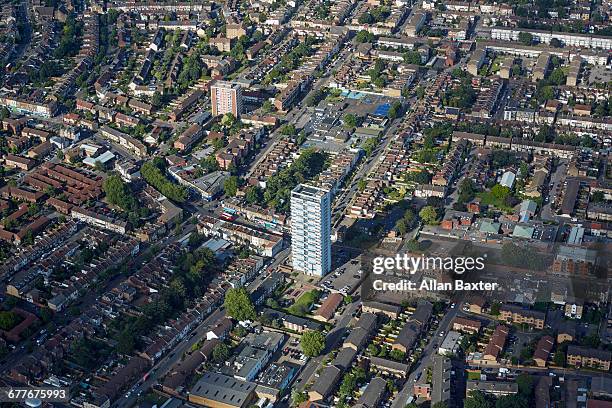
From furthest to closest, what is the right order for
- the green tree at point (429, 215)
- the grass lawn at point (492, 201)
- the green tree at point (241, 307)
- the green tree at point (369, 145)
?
1. the green tree at point (369, 145)
2. the grass lawn at point (492, 201)
3. the green tree at point (429, 215)
4. the green tree at point (241, 307)

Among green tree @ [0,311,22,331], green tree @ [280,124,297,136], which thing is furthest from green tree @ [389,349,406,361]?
green tree @ [280,124,297,136]

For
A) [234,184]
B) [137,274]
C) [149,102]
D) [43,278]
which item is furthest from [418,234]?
[149,102]

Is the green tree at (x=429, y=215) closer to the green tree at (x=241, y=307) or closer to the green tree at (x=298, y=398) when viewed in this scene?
the green tree at (x=241, y=307)

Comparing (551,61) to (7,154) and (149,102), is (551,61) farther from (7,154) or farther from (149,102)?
(7,154)

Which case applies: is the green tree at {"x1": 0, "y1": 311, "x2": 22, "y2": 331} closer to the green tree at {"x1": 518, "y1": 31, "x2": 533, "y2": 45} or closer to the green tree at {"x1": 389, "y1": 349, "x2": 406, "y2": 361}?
the green tree at {"x1": 389, "y1": 349, "x2": 406, "y2": 361}

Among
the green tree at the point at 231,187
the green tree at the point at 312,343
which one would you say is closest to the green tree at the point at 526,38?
the green tree at the point at 231,187
